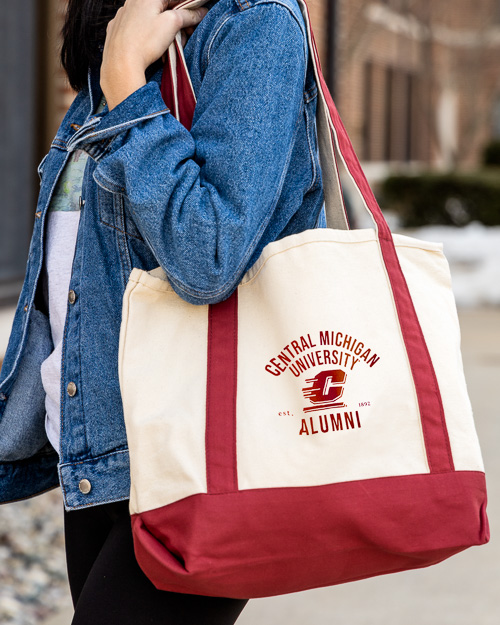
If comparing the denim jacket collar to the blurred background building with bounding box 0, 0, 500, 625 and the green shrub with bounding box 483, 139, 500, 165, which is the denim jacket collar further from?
the green shrub with bounding box 483, 139, 500, 165

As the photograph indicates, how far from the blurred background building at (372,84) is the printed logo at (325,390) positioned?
0.93 meters

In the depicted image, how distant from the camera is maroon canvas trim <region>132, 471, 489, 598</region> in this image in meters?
1.29

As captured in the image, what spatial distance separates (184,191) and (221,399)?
12.2 inches

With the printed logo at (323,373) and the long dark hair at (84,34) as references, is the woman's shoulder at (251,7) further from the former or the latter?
the printed logo at (323,373)

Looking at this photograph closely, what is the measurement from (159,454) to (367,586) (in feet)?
8.11

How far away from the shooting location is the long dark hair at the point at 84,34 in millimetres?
1656

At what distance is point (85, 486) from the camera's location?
1.47m

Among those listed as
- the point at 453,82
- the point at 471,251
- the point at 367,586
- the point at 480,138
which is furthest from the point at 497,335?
the point at 480,138

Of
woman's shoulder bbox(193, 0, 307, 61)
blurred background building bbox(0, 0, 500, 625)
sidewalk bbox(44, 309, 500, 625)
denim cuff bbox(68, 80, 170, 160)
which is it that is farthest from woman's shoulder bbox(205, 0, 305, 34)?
sidewalk bbox(44, 309, 500, 625)

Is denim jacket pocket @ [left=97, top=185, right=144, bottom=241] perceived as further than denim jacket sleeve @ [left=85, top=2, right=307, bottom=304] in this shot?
Yes

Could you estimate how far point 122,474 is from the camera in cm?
148

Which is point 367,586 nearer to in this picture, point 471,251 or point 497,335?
point 497,335

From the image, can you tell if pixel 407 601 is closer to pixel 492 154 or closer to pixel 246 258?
pixel 246 258

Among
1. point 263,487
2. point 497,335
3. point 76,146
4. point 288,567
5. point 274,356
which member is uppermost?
point 76,146
